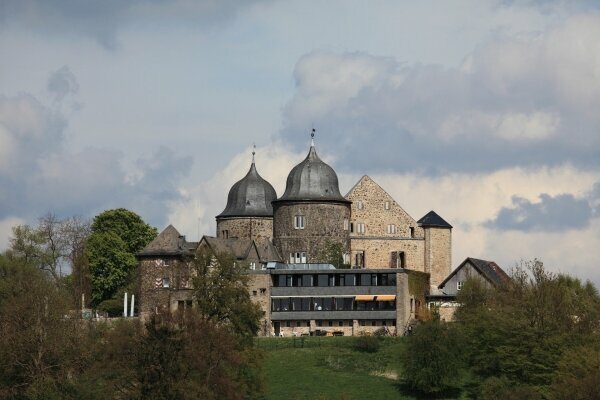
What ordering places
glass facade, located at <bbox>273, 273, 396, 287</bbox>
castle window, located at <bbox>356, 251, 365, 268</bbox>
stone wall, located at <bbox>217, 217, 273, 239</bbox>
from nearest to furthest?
glass facade, located at <bbox>273, 273, 396, 287</bbox>, castle window, located at <bbox>356, 251, 365, 268</bbox>, stone wall, located at <bbox>217, 217, 273, 239</bbox>

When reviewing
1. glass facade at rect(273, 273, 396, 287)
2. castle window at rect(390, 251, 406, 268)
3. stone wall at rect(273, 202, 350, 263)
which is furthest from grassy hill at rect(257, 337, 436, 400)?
castle window at rect(390, 251, 406, 268)

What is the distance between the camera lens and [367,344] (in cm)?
10431

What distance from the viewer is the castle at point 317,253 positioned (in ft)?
373

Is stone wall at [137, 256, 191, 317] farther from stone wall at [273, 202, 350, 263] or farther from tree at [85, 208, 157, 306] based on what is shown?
tree at [85, 208, 157, 306]

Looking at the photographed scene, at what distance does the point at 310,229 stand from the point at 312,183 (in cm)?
320

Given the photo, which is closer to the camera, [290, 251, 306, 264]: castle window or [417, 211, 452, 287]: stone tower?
[290, 251, 306, 264]: castle window

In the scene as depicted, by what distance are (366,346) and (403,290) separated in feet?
32.0

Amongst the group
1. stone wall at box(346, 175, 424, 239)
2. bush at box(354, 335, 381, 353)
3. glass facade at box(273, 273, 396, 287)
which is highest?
stone wall at box(346, 175, 424, 239)

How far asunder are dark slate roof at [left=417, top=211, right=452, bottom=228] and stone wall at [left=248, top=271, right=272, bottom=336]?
46.1ft

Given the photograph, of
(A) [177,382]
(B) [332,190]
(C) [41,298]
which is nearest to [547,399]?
(A) [177,382]

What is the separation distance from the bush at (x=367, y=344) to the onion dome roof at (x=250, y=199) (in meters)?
19.7

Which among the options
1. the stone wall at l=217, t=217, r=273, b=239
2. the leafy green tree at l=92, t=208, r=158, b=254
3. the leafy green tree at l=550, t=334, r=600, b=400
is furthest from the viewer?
the leafy green tree at l=92, t=208, r=158, b=254

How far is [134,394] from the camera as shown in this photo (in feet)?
270

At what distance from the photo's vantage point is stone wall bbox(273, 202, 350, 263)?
389ft
